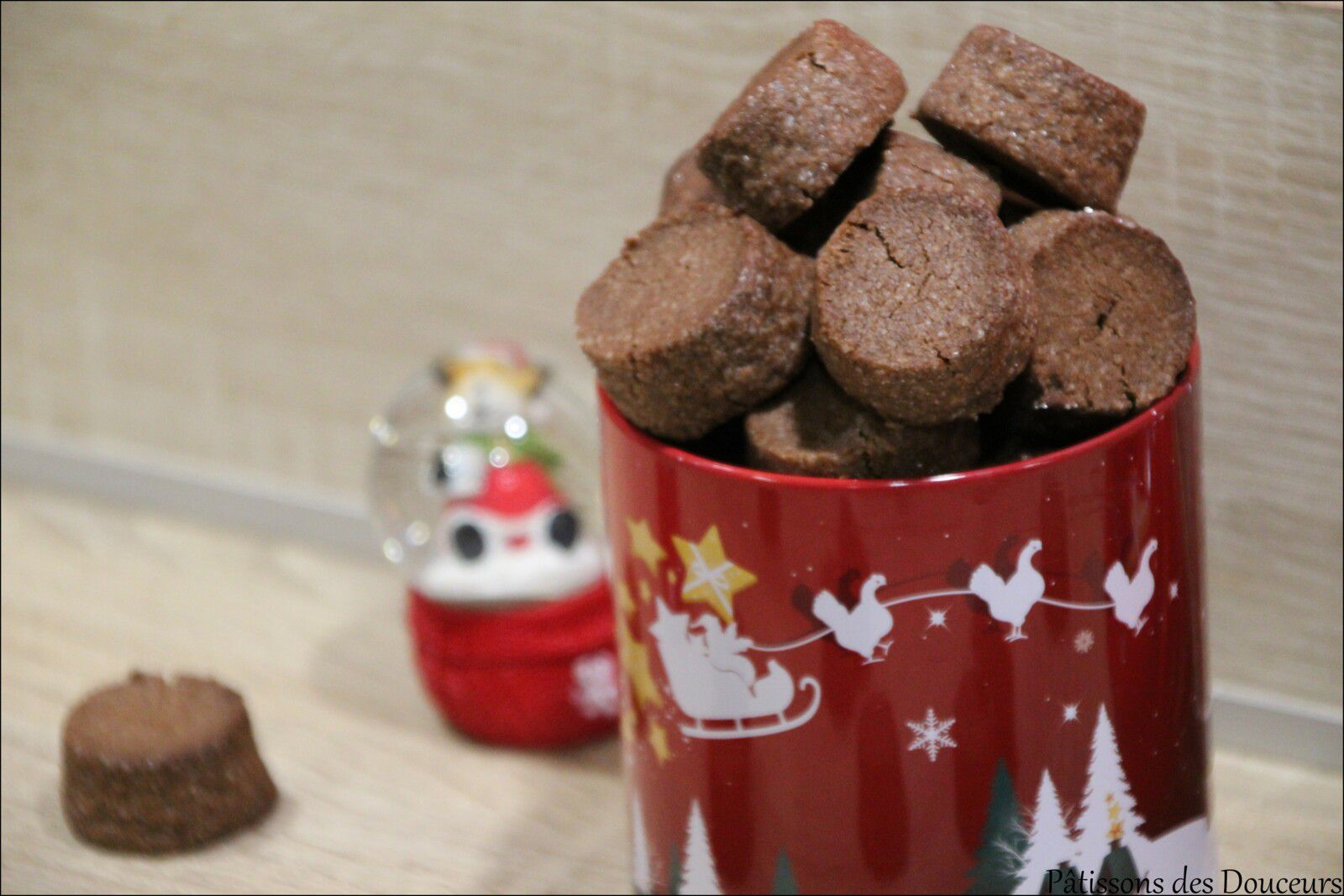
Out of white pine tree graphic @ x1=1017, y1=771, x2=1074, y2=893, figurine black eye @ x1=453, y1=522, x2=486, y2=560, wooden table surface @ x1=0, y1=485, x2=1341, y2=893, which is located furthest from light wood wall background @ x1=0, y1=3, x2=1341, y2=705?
white pine tree graphic @ x1=1017, y1=771, x2=1074, y2=893

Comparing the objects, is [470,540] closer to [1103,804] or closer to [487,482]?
[487,482]

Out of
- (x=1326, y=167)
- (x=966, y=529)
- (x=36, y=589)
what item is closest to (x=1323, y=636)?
(x=1326, y=167)

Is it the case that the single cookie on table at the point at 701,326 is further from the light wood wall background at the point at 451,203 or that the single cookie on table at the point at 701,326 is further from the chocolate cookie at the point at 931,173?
the light wood wall background at the point at 451,203

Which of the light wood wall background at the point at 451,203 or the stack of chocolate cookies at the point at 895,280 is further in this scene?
the light wood wall background at the point at 451,203

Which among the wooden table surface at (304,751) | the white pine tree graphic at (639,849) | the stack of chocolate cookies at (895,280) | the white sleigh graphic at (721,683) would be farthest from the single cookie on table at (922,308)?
the wooden table surface at (304,751)

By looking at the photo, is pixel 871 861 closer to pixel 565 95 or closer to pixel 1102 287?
pixel 1102 287
